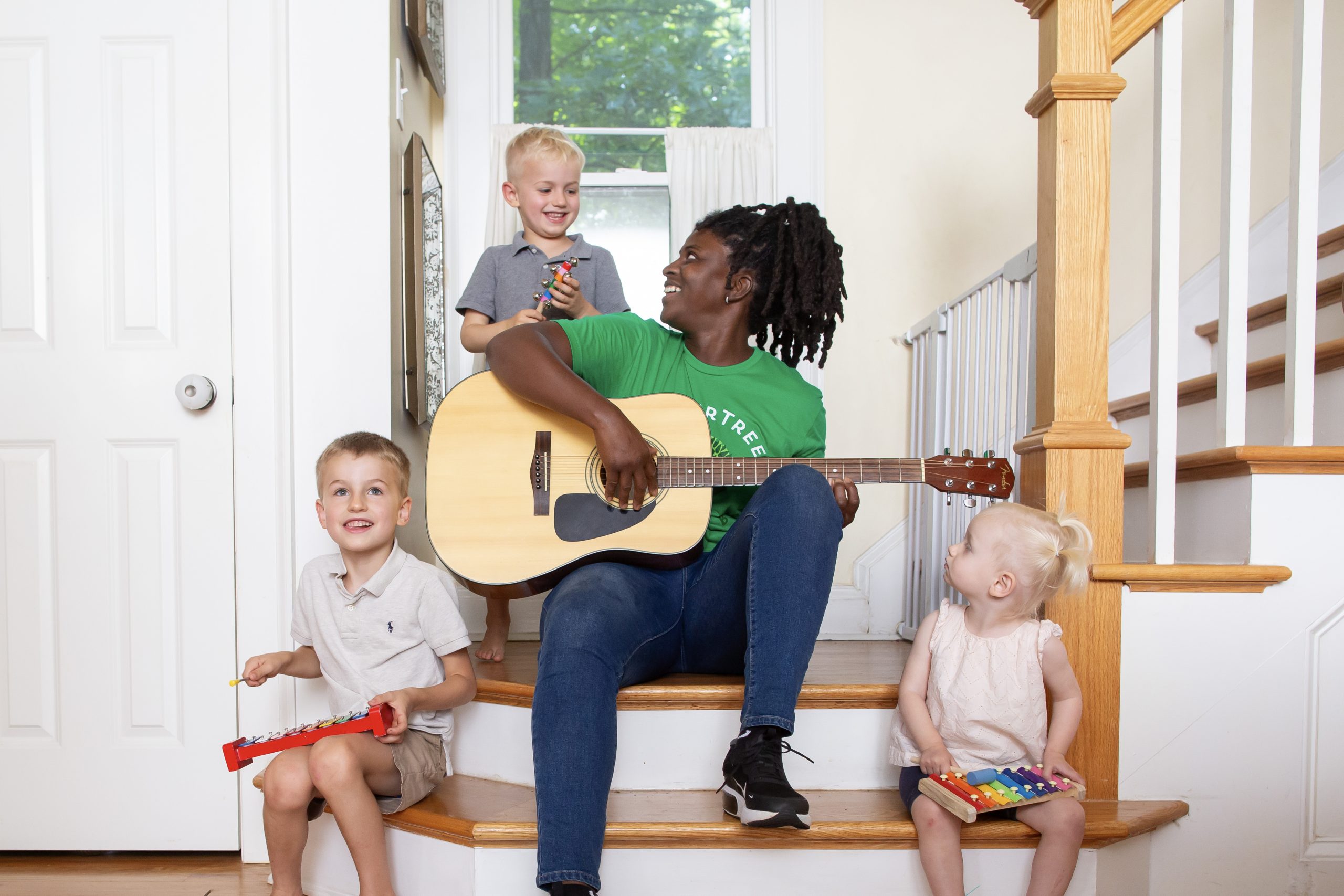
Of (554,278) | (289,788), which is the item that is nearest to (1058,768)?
(289,788)

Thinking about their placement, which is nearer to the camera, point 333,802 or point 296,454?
point 333,802

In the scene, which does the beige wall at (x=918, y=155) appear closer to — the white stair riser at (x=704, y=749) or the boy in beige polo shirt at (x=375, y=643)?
the white stair riser at (x=704, y=749)

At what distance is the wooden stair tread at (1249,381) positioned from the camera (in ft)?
5.91

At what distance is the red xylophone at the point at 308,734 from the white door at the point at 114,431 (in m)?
0.50

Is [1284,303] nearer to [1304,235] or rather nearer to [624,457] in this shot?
[1304,235]

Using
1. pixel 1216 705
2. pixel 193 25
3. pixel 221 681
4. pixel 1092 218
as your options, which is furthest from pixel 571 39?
pixel 1216 705

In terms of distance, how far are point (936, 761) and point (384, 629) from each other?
90 cm

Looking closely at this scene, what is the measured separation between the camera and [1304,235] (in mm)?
1530

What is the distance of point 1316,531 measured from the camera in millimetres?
1514

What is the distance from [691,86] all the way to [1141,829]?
2436 millimetres

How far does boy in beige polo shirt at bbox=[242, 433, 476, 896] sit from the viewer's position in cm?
144

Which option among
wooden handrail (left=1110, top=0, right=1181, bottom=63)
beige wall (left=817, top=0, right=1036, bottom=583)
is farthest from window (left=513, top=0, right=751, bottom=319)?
wooden handrail (left=1110, top=0, right=1181, bottom=63)

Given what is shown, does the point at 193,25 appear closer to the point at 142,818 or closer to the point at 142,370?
the point at 142,370

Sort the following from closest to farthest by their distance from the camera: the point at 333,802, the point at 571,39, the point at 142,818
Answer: the point at 333,802 → the point at 142,818 → the point at 571,39
